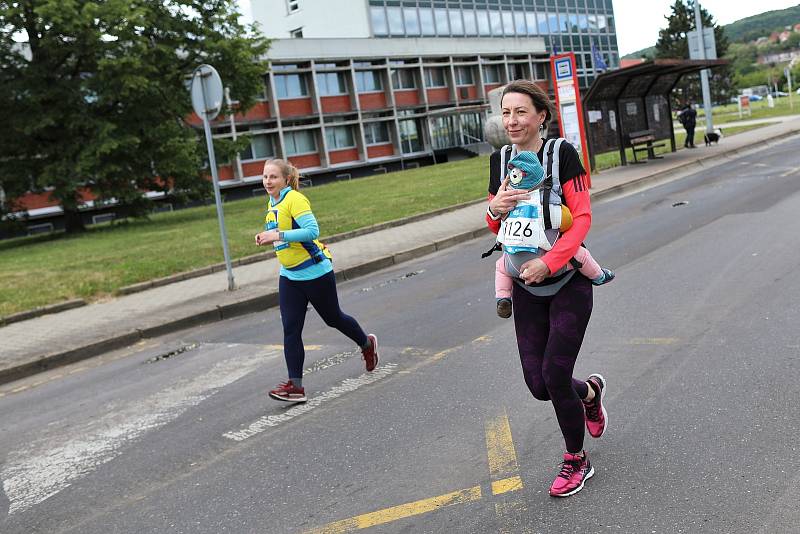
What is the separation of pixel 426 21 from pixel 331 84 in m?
11.5

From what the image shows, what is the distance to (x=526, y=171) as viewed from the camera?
3357 mm

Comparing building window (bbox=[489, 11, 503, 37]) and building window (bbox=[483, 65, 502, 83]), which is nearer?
building window (bbox=[483, 65, 502, 83])

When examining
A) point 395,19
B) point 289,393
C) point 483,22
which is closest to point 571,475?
point 289,393

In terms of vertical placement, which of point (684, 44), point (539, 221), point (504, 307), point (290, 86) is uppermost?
point (684, 44)

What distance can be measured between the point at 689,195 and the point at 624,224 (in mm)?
3406

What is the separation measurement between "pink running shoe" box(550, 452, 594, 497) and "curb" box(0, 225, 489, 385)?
256 inches

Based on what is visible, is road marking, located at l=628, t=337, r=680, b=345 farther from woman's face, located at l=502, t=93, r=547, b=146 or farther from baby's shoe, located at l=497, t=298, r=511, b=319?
woman's face, located at l=502, t=93, r=547, b=146

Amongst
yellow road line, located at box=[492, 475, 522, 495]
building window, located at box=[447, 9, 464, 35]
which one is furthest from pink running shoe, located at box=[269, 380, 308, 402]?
building window, located at box=[447, 9, 464, 35]

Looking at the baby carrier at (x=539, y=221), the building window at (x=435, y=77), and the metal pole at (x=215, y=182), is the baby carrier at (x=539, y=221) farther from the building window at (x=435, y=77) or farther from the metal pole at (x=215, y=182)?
the building window at (x=435, y=77)

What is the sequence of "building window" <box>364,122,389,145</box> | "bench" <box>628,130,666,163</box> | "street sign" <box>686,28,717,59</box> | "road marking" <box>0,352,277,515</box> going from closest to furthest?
1. "road marking" <box>0,352,277,515</box>
2. "bench" <box>628,130,666,163</box>
3. "street sign" <box>686,28,717,59</box>
4. "building window" <box>364,122,389,145</box>

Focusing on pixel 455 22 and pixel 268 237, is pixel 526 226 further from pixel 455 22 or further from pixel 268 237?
pixel 455 22

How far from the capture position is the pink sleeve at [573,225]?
134 inches

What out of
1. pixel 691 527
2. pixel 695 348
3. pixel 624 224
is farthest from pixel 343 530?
pixel 624 224

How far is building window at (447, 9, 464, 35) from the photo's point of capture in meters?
57.4
